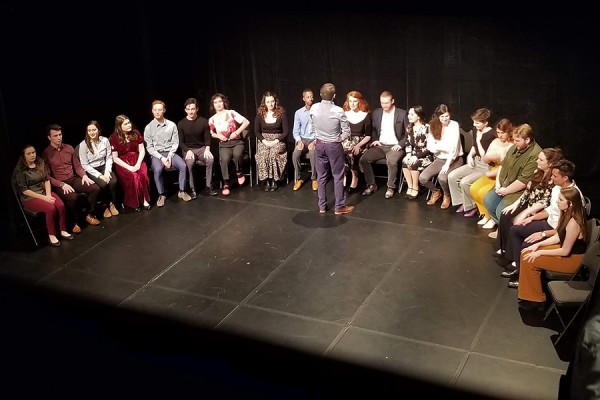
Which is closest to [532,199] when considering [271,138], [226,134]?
[271,138]

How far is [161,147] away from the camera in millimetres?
8031

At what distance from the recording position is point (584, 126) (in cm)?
732

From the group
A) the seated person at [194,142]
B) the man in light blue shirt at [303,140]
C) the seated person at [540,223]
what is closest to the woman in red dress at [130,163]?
the seated person at [194,142]

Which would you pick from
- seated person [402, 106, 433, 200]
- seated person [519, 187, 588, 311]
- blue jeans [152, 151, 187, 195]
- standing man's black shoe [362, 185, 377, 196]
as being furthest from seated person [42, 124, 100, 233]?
seated person [519, 187, 588, 311]

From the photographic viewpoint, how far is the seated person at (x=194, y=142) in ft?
26.4

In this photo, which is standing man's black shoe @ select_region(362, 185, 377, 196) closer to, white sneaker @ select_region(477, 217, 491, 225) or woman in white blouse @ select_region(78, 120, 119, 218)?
white sneaker @ select_region(477, 217, 491, 225)

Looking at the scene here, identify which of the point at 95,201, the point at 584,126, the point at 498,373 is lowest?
the point at 498,373

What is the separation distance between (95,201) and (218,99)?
164cm

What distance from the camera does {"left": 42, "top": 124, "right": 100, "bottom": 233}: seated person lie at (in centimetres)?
735

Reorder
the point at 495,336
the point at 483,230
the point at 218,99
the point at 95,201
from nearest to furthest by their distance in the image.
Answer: the point at 495,336
the point at 483,230
the point at 95,201
the point at 218,99

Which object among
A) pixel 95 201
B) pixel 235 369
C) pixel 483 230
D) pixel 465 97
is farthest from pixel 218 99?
pixel 235 369

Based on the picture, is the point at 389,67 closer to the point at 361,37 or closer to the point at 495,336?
the point at 361,37

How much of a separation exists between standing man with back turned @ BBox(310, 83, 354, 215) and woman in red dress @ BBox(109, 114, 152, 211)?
1.80 metres

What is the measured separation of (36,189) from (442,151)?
382 cm
